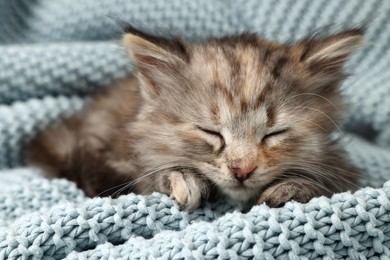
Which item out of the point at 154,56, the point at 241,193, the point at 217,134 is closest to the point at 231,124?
the point at 217,134

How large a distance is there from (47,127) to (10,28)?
25.0 inches

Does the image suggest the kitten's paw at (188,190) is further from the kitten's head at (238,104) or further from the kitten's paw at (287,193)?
the kitten's paw at (287,193)

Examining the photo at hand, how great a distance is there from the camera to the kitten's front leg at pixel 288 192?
1248 millimetres

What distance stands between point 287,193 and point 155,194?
0.30 m

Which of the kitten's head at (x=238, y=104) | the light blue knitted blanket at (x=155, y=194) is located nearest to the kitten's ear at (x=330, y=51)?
the kitten's head at (x=238, y=104)

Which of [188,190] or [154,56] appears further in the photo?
[154,56]

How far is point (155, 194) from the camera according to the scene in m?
1.29

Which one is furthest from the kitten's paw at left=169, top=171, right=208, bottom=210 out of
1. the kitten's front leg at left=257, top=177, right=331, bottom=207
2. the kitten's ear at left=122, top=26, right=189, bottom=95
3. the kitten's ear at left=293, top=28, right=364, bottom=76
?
the kitten's ear at left=293, top=28, right=364, bottom=76

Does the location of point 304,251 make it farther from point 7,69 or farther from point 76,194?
point 7,69

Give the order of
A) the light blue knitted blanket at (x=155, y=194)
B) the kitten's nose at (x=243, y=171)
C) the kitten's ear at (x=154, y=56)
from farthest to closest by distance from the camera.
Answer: the kitten's ear at (x=154, y=56) → the kitten's nose at (x=243, y=171) → the light blue knitted blanket at (x=155, y=194)

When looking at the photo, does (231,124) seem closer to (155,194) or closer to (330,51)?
(155,194)

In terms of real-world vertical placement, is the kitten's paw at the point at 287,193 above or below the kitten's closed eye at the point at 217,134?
below

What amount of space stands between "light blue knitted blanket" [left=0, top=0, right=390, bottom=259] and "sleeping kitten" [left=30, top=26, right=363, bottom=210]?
0.30ft

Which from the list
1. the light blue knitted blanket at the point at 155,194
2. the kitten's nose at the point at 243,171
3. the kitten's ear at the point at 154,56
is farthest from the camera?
the kitten's ear at the point at 154,56
